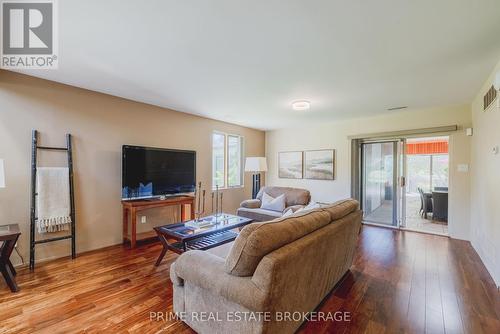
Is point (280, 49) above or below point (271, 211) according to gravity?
above

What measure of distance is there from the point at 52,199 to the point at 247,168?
3.27 metres

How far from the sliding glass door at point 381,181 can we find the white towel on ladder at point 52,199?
538 centimetres

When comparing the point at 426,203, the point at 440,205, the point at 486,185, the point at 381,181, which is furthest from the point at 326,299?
the point at 426,203

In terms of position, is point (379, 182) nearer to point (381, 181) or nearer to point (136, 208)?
point (381, 181)

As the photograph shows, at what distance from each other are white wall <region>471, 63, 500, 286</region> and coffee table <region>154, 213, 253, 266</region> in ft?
9.52

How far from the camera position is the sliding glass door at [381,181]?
4688mm

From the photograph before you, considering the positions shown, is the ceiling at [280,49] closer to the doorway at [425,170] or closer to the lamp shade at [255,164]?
the lamp shade at [255,164]

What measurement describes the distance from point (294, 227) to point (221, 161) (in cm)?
400

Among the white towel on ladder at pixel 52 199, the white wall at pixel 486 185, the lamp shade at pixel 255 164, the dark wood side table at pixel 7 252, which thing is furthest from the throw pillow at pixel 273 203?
the dark wood side table at pixel 7 252

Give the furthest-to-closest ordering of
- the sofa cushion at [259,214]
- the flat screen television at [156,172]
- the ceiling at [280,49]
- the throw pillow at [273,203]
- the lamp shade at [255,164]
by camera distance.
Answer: the lamp shade at [255,164], the throw pillow at [273,203], the sofa cushion at [259,214], the flat screen television at [156,172], the ceiling at [280,49]

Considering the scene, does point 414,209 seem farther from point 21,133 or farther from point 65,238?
point 21,133

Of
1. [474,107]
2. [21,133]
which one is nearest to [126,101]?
[21,133]

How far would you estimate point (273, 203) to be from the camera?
4461mm

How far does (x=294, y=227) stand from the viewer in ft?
5.27
